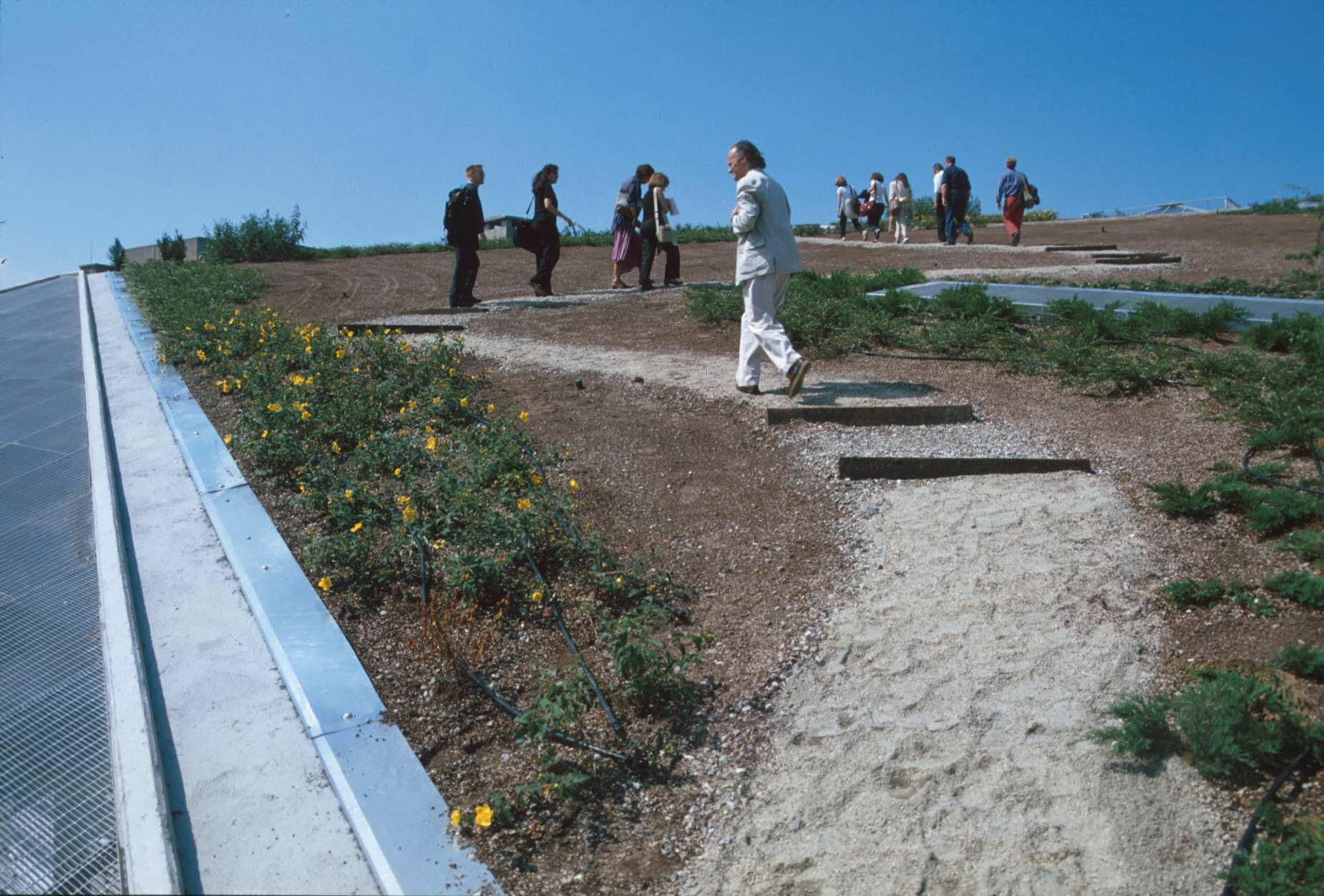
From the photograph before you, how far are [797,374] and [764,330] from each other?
448mm

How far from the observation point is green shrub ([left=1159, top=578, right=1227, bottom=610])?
395 centimetres

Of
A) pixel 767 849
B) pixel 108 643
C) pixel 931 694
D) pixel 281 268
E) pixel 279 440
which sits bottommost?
pixel 767 849

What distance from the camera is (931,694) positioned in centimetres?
357

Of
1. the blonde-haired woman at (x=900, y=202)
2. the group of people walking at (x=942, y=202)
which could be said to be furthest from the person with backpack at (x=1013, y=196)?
the blonde-haired woman at (x=900, y=202)

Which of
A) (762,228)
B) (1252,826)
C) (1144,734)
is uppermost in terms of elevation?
(762,228)

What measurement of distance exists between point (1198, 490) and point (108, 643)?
5.05m

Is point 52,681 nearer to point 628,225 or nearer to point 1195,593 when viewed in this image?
point 1195,593

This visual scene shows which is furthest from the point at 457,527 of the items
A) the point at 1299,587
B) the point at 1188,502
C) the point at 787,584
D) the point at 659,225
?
the point at 659,225

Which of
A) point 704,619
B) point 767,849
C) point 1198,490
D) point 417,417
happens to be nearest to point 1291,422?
point 1198,490

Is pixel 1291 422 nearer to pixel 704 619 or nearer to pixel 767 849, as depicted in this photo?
pixel 704 619

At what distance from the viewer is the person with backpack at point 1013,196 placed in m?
17.8

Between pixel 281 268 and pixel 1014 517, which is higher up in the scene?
pixel 281 268

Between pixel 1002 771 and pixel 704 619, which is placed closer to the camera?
pixel 1002 771

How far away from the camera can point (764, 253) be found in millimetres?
6445
